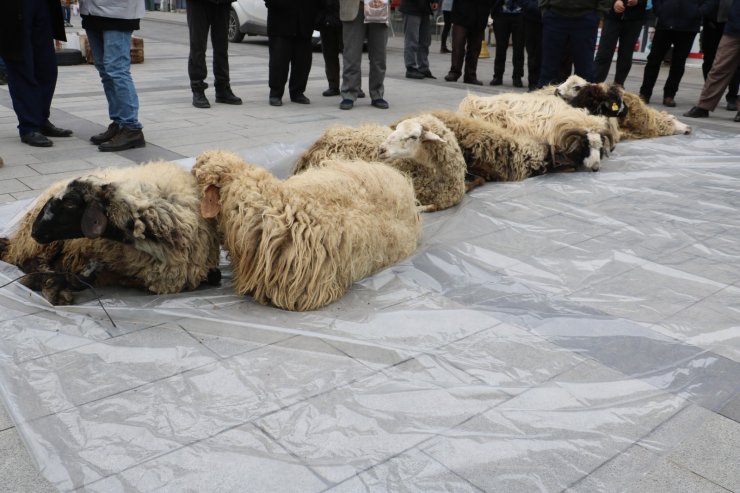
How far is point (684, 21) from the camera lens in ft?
28.9

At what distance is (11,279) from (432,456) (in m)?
2.30

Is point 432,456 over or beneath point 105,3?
beneath

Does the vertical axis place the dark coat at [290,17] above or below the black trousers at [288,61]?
above

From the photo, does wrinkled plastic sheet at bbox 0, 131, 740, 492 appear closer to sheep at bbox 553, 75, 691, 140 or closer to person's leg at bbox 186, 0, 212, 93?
sheep at bbox 553, 75, 691, 140

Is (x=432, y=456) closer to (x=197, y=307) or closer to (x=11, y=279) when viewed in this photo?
(x=197, y=307)

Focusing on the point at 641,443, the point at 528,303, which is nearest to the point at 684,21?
the point at 528,303

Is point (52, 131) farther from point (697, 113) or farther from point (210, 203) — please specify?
point (697, 113)

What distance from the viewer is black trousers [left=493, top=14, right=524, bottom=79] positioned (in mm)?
10984

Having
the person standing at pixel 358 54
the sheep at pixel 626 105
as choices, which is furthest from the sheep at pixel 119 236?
the person standing at pixel 358 54

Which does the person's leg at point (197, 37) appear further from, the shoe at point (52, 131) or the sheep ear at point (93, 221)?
the sheep ear at point (93, 221)

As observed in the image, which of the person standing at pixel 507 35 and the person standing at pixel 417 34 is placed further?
the person standing at pixel 507 35

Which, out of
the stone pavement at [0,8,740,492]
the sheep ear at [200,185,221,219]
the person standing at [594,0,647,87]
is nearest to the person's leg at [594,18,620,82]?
the person standing at [594,0,647,87]

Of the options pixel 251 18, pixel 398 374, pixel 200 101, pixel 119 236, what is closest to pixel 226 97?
pixel 200 101

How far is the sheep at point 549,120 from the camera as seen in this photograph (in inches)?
231
